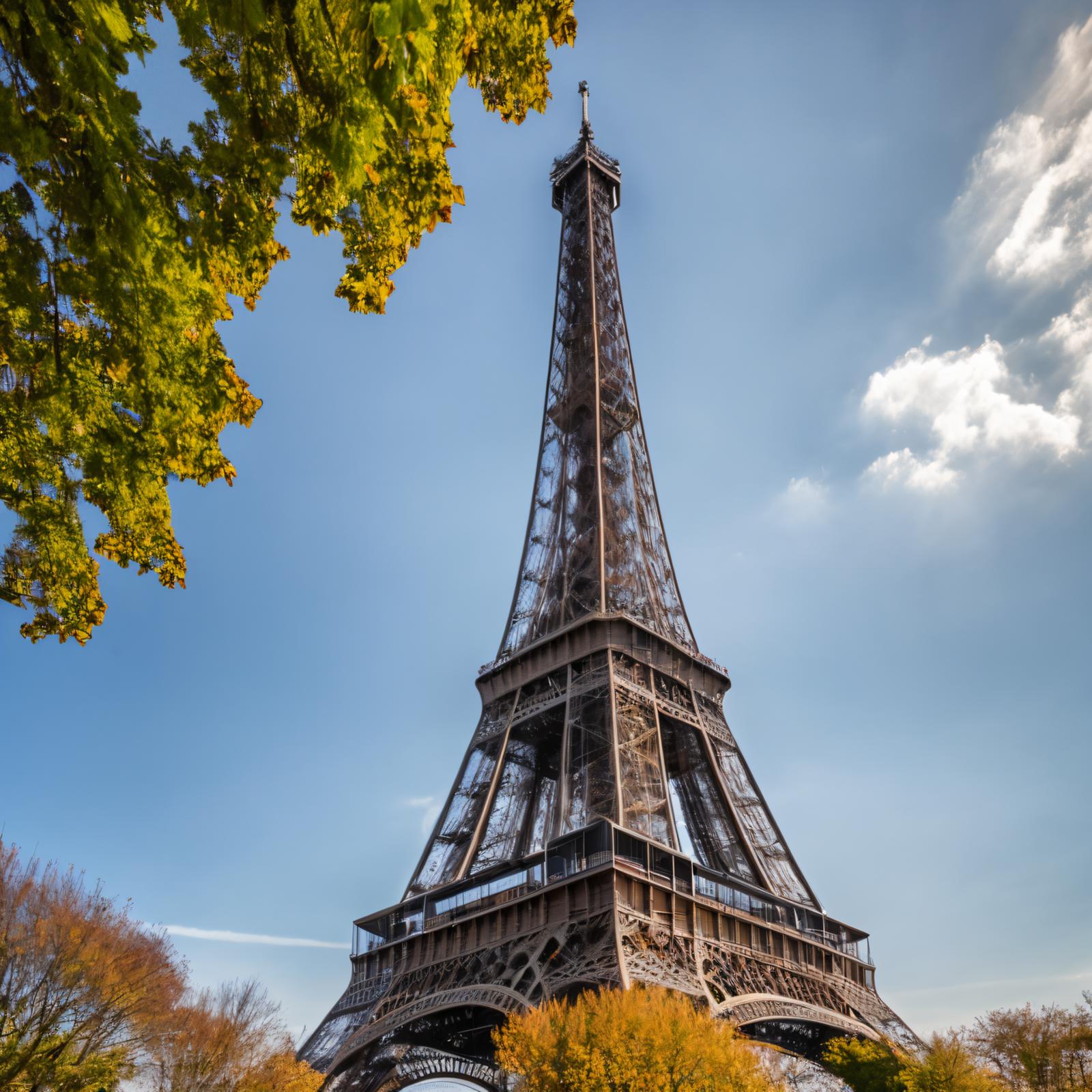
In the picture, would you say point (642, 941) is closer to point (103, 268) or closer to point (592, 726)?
point (592, 726)

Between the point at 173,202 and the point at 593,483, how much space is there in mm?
40740

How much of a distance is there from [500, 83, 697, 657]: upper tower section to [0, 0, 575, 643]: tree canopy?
3178cm

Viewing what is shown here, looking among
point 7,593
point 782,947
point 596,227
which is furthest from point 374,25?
point 596,227

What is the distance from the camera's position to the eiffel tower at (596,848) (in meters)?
27.0

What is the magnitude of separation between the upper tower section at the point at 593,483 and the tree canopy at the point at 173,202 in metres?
31.8

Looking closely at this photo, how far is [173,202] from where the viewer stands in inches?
221

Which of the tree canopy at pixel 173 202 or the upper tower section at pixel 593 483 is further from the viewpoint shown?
the upper tower section at pixel 593 483

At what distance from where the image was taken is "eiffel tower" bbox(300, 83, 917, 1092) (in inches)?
1064

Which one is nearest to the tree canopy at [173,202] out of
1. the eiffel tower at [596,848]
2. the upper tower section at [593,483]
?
the eiffel tower at [596,848]

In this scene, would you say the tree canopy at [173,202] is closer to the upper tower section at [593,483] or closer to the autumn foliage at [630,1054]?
the autumn foliage at [630,1054]

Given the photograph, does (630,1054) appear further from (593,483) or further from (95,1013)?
(593,483)

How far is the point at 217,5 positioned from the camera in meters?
4.57

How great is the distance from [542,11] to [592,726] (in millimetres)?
32293

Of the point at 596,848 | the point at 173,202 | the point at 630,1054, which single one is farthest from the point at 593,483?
the point at 173,202
